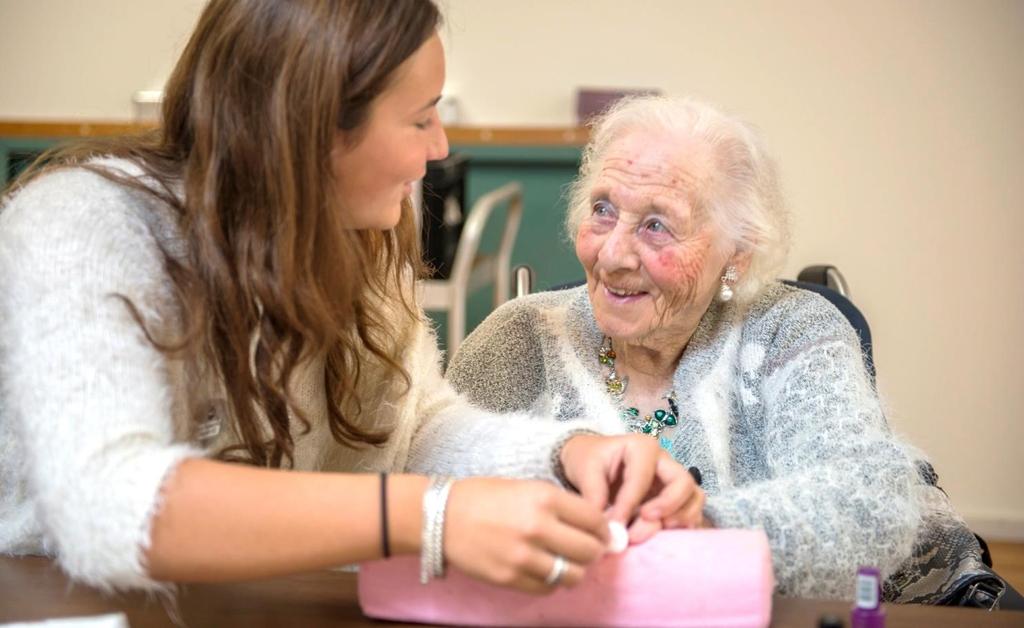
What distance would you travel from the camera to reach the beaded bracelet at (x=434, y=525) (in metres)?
1.02

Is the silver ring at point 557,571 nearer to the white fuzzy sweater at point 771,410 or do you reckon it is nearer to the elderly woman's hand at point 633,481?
the elderly woman's hand at point 633,481

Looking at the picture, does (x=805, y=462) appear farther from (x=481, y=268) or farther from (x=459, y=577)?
(x=481, y=268)

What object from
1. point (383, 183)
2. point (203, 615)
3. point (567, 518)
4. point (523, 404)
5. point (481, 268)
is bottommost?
point (481, 268)

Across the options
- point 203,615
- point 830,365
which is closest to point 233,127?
point 203,615

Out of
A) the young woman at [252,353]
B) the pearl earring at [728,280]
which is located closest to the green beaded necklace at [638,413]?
the pearl earring at [728,280]

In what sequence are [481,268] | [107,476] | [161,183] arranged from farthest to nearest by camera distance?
1. [481,268]
2. [161,183]
3. [107,476]

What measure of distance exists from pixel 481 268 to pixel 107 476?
351 cm

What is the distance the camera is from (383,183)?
4.32 ft

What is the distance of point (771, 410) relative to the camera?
1771 mm

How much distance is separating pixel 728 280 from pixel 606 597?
914mm

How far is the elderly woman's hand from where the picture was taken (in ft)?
4.01

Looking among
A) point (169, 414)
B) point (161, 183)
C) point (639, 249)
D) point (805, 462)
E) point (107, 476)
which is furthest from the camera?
point (639, 249)

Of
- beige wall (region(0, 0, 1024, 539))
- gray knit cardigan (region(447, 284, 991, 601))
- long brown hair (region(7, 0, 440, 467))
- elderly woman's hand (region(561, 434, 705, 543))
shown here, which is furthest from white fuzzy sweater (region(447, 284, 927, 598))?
beige wall (region(0, 0, 1024, 539))

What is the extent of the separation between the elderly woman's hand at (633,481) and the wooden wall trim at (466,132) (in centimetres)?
336
